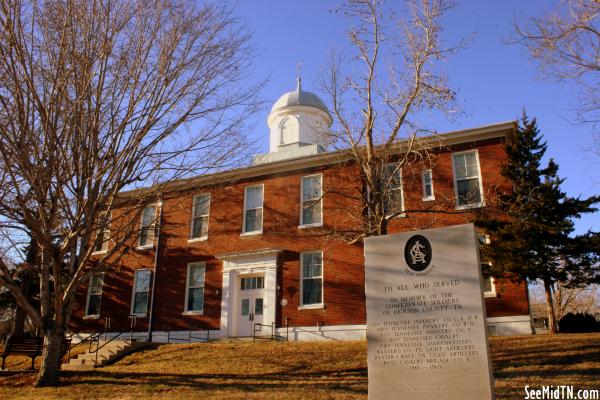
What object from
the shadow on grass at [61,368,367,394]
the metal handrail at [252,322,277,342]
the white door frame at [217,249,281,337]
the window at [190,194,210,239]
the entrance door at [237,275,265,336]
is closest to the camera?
the shadow on grass at [61,368,367,394]

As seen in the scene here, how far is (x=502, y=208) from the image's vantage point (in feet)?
58.6

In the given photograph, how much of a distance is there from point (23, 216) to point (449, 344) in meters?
8.59

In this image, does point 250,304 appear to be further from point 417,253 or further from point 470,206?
point 417,253

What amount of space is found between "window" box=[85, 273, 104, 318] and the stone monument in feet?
67.0

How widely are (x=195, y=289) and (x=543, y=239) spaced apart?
1415cm

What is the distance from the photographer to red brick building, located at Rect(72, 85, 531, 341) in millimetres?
19422

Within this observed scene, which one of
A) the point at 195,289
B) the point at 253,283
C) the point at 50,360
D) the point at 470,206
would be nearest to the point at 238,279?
the point at 253,283

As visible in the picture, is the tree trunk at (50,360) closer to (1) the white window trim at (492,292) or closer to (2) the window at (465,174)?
(1) the white window trim at (492,292)

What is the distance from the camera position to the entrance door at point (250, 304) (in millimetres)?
21469

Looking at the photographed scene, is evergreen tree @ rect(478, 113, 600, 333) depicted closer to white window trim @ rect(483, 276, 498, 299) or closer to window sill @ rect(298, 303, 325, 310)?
white window trim @ rect(483, 276, 498, 299)

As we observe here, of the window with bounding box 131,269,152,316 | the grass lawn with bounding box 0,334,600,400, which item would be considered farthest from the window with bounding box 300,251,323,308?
the window with bounding box 131,269,152,316

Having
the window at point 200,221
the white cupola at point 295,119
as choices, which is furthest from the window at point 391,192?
the window at point 200,221

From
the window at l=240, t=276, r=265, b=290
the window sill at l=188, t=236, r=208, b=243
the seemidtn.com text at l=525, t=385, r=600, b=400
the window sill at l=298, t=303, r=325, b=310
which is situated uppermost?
the window sill at l=188, t=236, r=208, b=243

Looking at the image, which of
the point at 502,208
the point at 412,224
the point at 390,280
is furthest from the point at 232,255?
the point at 390,280
